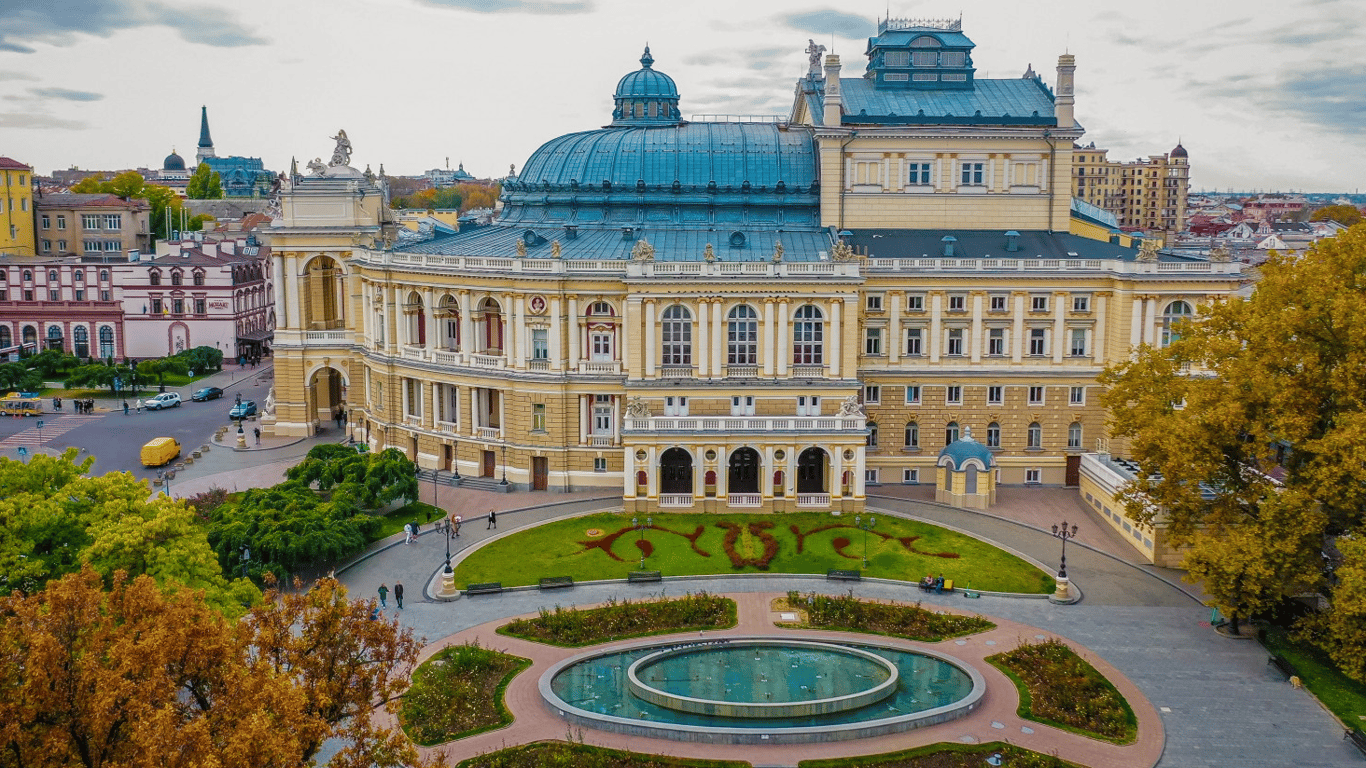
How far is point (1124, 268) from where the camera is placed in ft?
255

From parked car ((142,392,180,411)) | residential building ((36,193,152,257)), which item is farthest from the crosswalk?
residential building ((36,193,152,257))

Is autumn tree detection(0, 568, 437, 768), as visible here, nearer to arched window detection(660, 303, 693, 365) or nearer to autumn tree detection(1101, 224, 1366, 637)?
autumn tree detection(1101, 224, 1366, 637)

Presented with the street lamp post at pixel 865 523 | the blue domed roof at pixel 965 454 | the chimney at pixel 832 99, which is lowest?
the street lamp post at pixel 865 523

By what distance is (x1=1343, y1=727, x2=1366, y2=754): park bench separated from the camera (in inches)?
1660

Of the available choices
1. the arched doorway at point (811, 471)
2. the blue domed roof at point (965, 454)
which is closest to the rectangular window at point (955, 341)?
the blue domed roof at point (965, 454)

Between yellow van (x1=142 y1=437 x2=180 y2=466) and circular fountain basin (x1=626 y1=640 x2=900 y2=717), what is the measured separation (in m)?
51.8

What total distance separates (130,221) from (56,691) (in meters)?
154

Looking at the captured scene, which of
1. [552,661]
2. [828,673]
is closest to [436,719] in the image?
[552,661]

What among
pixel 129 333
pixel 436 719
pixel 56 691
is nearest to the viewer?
pixel 56 691

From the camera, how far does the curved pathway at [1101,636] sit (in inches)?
1688

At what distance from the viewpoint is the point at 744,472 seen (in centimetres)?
7531

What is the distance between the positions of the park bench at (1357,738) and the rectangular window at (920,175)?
5019 cm

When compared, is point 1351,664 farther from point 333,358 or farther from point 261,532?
point 333,358

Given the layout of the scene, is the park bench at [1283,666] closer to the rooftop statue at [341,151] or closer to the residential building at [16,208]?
the rooftop statue at [341,151]
